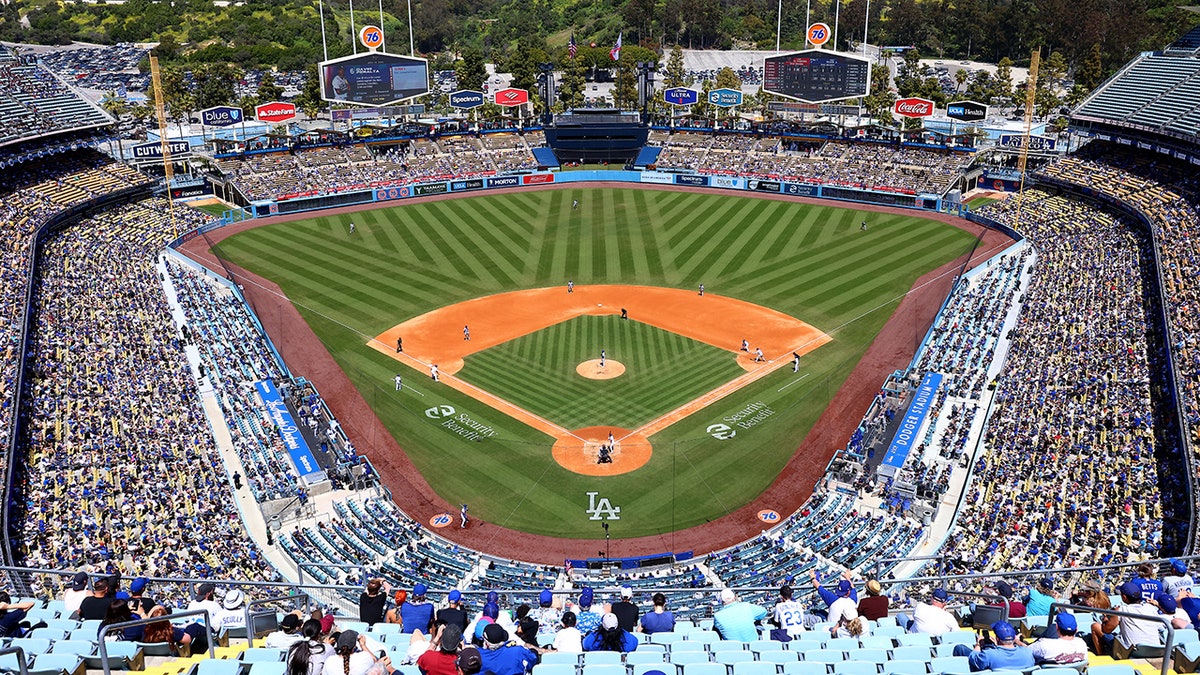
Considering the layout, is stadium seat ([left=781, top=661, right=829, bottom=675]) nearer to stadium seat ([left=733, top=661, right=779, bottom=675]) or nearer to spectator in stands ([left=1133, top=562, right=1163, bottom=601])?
stadium seat ([left=733, top=661, right=779, bottom=675])

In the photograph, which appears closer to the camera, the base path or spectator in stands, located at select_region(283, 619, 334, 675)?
spectator in stands, located at select_region(283, 619, 334, 675)

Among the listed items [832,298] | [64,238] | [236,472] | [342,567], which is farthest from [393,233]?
[342,567]

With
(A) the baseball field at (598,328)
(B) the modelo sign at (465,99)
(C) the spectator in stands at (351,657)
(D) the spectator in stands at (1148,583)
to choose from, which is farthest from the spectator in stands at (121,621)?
(B) the modelo sign at (465,99)

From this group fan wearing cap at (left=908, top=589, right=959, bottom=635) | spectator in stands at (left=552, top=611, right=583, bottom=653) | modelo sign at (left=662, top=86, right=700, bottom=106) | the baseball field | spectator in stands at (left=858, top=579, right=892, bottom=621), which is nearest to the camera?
spectator in stands at (left=552, top=611, right=583, bottom=653)

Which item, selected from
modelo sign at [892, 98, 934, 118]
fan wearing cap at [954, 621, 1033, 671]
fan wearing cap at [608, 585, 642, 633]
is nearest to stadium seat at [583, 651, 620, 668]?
fan wearing cap at [608, 585, 642, 633]

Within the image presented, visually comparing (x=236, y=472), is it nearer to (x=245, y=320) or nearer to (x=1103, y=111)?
(x=245, y=320)

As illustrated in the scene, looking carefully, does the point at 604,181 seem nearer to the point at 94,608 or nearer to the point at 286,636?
the point at 94,608

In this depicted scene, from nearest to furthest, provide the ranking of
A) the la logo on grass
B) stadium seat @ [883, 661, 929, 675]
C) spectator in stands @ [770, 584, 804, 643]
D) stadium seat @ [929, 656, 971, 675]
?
1. stadium seat @ [929, 656, 971, 675]
2. stadium seat @ [883, 661, 929, 675]
3. spectator in stands @ [770, 584, 804, 643]
4. the la logo on grass
